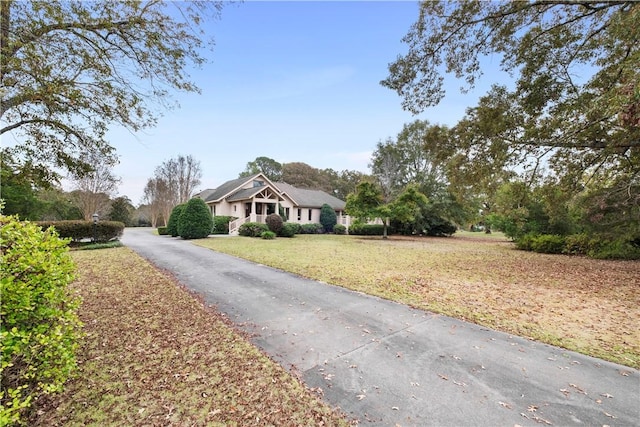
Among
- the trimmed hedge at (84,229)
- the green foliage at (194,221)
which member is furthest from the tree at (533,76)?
the trimmed hedge at (84,229)

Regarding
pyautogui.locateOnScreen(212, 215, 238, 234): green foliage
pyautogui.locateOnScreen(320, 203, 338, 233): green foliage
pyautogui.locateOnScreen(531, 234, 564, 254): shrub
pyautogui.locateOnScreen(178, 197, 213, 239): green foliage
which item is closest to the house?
pyautogui.locateOnScreen(212, 215, 238, 234): green foliage

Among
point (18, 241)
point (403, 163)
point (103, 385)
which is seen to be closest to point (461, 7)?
point (18, 241)

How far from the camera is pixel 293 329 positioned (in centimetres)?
462

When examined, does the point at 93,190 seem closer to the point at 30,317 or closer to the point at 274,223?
the point at 274,223

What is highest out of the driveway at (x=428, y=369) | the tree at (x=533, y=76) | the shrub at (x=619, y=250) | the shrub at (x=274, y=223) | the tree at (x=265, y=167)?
the tree at (x=265, y=167)

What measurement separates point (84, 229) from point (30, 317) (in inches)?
657

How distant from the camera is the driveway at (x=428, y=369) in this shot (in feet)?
8.73

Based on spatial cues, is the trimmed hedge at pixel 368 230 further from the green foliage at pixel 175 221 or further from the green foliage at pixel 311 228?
the green foliage at pixel 175 221

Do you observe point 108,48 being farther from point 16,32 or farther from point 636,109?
point 636,109

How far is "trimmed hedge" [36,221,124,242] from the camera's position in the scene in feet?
47.6

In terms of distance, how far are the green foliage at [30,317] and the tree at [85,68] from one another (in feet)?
11.6

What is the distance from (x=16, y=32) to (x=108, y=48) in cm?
141

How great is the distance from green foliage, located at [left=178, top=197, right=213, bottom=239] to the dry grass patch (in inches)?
554

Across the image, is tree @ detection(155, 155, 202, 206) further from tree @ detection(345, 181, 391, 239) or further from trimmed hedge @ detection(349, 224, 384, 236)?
tree @ detection(345, 181, 391, 239)
